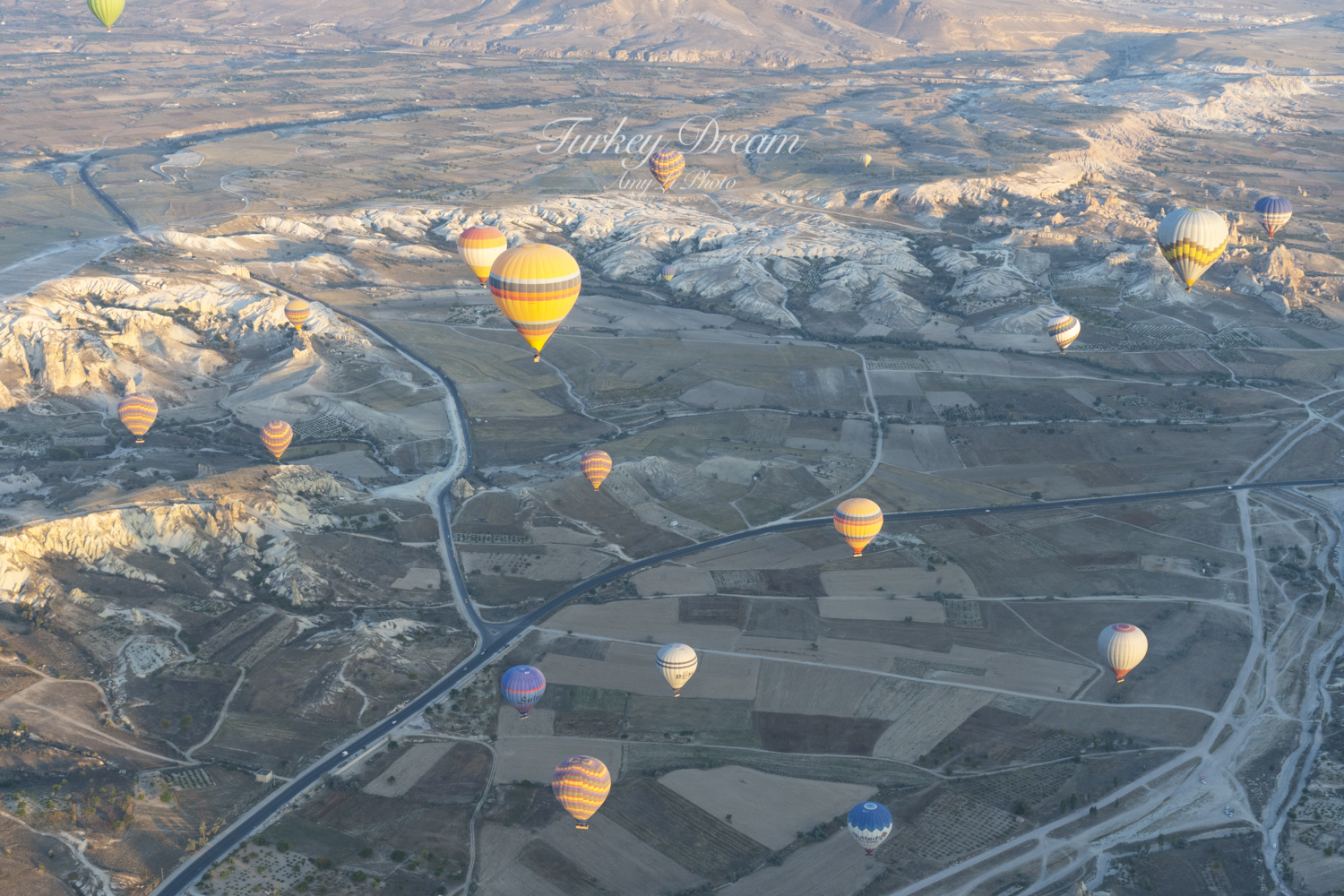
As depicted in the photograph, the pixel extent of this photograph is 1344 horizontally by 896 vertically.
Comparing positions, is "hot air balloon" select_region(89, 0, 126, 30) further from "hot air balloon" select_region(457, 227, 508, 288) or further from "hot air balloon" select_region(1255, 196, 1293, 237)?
"hot air balloon" select_region(1255, 196, 1293, 237)

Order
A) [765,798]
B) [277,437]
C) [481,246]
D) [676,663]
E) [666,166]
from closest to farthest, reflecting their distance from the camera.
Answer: [765,798] < [676,663] < [277,437] < [481,246] < [666,166]

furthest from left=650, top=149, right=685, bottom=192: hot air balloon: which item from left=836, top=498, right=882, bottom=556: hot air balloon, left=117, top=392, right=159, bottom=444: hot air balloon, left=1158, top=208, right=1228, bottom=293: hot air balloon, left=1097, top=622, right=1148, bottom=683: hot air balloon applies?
left=1097, top=622, right=1148, bottom=683: hot air balloon

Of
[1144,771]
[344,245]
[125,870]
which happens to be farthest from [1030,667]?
[344,245]

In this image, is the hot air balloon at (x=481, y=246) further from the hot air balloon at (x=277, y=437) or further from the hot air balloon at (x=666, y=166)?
the hot air balloon at (x=666, y=166)

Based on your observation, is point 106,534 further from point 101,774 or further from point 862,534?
point 862,534

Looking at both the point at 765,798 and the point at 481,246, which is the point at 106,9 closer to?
the point at 481,246

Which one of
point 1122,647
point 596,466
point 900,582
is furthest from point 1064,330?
point 1122,647
